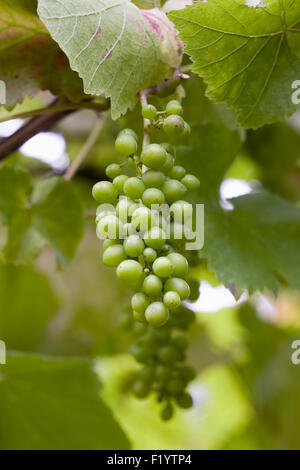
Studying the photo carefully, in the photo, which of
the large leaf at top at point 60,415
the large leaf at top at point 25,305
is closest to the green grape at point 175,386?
the large leaf at top at point 60,415

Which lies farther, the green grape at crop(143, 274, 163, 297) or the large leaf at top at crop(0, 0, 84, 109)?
the large leaf at top at crop(0, 0, 84, 109)

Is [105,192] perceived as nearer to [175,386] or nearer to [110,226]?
[110,226]

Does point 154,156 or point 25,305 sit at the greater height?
point 154,156

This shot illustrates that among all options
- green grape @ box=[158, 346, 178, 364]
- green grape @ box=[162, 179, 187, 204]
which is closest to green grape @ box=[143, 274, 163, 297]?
green grape @ box=[162, 179, 187, 204]

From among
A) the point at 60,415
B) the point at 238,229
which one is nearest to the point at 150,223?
the point at 238,229

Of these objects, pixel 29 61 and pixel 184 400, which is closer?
pixel 29 61

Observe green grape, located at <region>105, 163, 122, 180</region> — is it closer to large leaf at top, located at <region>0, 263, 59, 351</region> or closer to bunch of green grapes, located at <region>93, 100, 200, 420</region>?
bunch of green grapes, located at <region>93, 100, 200, 420</region>

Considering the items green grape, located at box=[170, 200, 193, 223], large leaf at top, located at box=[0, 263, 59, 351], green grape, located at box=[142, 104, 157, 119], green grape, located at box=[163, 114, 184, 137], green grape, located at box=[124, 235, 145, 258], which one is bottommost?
large leaf at top, located at box=[0, 263, 59, 351]

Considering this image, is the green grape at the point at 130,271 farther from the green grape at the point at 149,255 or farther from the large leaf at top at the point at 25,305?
the large leaf at top at the point at 25,305
